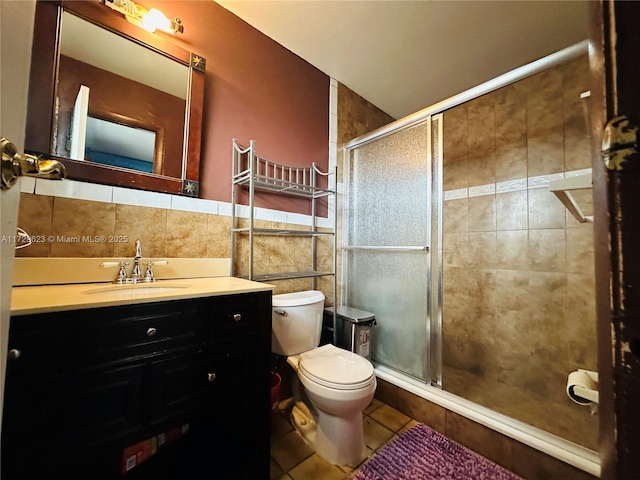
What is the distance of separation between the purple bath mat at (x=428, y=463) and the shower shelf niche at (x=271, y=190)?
2.91 feet

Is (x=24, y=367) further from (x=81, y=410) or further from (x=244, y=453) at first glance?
(x=244, y=453)

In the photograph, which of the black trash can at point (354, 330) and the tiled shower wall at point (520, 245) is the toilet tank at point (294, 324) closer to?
the black trash can at point (354, 330)

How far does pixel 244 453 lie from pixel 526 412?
1641 mm

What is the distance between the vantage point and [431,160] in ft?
5.55

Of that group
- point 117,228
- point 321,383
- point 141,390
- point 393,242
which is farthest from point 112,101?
point 393,242

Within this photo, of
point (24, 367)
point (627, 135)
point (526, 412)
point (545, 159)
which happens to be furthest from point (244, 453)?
point (545, 159)

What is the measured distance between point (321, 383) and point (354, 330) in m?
0.58

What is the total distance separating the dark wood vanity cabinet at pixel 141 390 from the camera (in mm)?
643

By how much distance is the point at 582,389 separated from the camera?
0.62 meters

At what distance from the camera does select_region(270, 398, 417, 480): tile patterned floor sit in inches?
45.4

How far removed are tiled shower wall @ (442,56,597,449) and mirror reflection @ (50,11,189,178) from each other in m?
1.92

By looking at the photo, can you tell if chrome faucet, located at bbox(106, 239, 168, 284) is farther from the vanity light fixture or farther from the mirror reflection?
the vanity light fixture

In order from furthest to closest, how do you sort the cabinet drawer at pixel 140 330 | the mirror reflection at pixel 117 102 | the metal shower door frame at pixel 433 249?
the metal shower door frame at pixel 433 249 → the mirror reflection at pixel 117 102 → the cabinet drawer at pixel 140 330

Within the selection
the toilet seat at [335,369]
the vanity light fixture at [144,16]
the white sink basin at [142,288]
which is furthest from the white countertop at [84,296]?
the vanity light fixture at [144,16]
